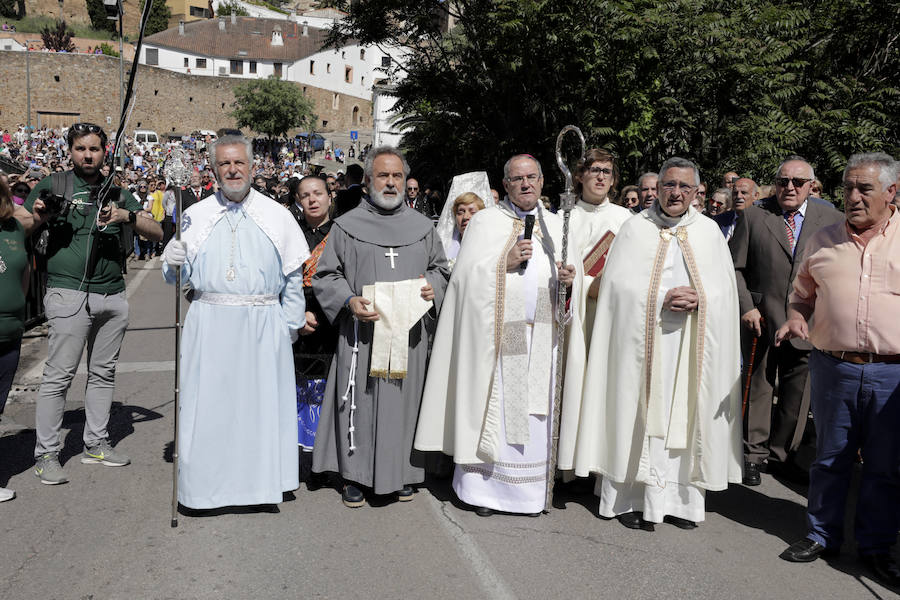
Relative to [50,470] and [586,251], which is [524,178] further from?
[50,470]

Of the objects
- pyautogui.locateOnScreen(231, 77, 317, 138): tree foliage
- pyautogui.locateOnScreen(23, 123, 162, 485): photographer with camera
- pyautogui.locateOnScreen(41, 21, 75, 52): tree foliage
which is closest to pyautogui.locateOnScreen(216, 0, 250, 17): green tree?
pyautogui.locateOnScreen(41, 21, 75, 52): tree foliage

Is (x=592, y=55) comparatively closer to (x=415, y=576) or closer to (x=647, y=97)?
(x=647, y=97)

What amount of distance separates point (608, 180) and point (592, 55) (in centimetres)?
710

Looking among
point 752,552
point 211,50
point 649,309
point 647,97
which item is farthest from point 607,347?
point 211,50

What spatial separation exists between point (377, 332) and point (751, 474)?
2.88 m

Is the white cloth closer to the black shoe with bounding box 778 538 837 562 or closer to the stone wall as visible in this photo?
the black shoe with bounding box 778 538 837 562

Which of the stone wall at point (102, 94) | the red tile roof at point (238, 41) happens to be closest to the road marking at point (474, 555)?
the stone wall at point (102, 94)

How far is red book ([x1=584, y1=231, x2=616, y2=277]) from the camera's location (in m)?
5.68

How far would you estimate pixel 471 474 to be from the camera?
522 cm

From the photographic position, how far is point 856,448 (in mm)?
4605

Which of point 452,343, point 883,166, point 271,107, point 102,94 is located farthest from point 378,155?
point 102,94

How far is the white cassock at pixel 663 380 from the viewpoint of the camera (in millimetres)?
5066

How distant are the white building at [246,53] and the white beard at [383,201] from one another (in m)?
87.5

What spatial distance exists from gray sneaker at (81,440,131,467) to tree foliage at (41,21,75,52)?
292ft
